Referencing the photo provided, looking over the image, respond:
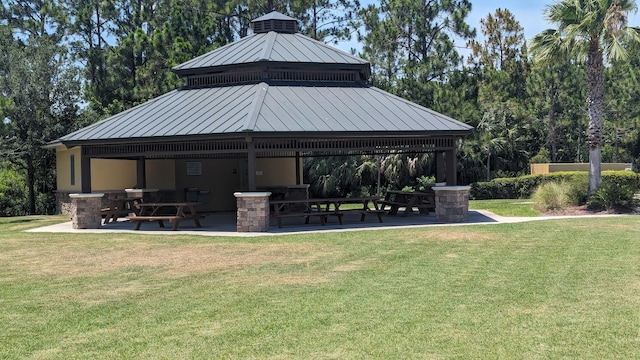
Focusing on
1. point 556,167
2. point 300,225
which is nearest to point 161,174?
point 300,225

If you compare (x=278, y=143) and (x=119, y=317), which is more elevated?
(x=278, y=143)

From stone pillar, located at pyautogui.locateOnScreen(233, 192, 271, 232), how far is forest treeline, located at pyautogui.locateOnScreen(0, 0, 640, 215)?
11969 millimetres

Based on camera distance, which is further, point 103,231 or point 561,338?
point 103,231

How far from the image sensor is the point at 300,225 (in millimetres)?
16469

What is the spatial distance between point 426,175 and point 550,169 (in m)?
5.46

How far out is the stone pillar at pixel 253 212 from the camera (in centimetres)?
1484

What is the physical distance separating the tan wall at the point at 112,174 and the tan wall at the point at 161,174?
1.23 metres

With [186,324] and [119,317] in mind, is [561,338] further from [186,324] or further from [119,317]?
[119,317]

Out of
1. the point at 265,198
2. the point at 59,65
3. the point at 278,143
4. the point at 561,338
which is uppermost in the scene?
the point at 59,65

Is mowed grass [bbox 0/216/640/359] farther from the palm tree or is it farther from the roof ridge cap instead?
the palm tree

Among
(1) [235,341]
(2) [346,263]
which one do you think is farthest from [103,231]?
(1) [235,341]

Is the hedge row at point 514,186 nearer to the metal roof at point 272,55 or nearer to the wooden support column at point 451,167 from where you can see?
the wooden support column at point 451,167

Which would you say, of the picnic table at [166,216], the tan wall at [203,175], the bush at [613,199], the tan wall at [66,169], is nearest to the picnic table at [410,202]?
the bush at [613,199]

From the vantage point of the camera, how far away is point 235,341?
561 centimetres
